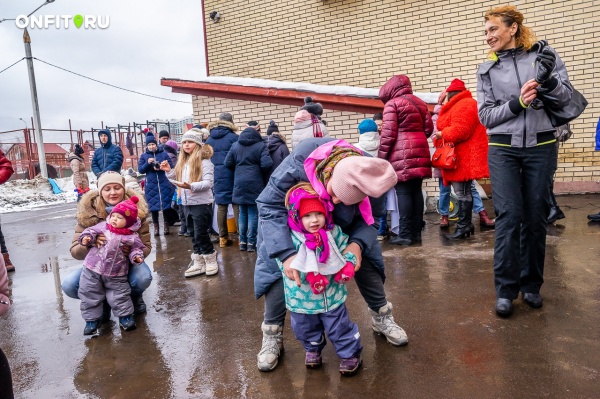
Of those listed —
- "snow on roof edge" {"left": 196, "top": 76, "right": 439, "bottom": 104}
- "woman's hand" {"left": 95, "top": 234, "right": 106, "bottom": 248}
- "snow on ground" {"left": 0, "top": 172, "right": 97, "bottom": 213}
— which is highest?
"snow on roof edge" {"left": 196, "top": 76, "right": 439, "bottom": 104}

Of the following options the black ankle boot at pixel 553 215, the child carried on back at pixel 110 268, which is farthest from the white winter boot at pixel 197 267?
the black ankle boot at pixel 553 215

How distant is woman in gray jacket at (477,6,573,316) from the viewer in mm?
3131

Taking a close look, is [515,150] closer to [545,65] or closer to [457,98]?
[545,65]

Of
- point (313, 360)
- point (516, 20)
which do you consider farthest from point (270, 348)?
point (516, 20)

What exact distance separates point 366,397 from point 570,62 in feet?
25.0

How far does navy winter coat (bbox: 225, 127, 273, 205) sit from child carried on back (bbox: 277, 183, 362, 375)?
3.38 m

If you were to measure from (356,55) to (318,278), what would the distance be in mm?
7612

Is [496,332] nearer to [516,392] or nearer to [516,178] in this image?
[516,392]

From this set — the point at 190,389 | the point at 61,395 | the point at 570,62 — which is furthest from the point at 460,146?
the point at 61,395

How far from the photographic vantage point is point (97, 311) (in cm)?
368

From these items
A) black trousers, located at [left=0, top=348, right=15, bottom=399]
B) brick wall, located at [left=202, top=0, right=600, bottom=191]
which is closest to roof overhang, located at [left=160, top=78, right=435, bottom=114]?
brick wall, located at [left=202, top=0, right=600, bottom=191]

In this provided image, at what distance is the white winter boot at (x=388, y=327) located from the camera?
2.92 meters

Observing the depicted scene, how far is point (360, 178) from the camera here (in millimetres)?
2275

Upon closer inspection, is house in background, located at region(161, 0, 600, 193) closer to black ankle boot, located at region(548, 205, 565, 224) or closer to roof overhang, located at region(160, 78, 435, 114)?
roof overhang, located at region(160, 78, 435, 114)
